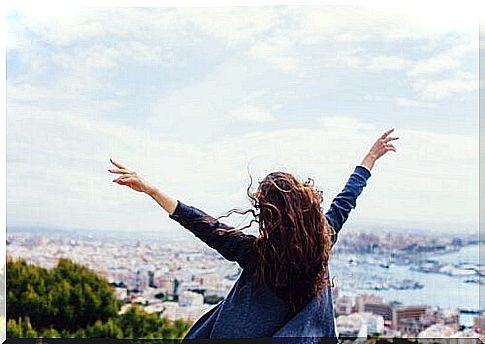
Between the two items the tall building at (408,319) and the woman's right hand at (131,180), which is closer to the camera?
the woman's right hand at (131,180)

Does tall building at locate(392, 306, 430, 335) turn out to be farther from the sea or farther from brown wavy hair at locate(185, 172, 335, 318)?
brown wavy hair at locate(185, 172, 335, 318)

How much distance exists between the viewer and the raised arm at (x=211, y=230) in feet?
16.7

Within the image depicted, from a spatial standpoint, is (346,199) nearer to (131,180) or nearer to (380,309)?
(380,309)

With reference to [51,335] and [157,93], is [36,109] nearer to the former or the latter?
[157,93]

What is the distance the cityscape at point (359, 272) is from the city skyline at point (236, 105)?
0.10m

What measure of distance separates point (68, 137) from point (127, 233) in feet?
1.92

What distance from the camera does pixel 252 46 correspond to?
215 inches

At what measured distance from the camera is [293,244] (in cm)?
494

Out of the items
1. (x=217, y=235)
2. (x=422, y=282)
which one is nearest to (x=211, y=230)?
(x=217, y=235)

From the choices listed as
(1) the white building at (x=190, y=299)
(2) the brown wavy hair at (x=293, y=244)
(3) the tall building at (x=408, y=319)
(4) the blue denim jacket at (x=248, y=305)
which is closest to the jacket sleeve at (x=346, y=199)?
(4) the blue denim jacket at (x=248, y=305)

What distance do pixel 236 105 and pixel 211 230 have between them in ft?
2.40

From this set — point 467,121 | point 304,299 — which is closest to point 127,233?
point 304,299

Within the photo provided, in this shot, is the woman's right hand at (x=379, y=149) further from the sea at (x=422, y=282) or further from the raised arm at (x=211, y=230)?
the raised arm at (x=211, y=230)

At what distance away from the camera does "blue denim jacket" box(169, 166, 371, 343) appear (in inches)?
194
